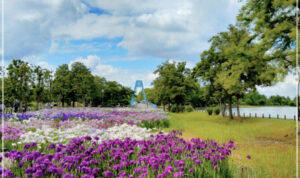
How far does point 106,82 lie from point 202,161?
50.6m

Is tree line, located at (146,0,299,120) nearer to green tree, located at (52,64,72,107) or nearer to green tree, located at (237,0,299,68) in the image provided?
green tree, located at (237,0,299,68)

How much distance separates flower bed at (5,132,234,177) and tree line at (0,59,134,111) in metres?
23.3

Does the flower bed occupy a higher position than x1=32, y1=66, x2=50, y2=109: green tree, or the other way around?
x1=32, y1=66, x2=50, y2=109: green tree

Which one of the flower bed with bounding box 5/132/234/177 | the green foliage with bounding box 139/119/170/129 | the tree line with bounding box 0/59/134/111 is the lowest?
the green foliage with bounding box 139/119/170/129

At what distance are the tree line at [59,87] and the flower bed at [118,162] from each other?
23.3 m

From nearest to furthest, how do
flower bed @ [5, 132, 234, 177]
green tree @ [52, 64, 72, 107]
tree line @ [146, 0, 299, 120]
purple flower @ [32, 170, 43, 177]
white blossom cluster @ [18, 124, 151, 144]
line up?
purple flower @ [32, 170, 43, 177] → flower bed @ [5, 132, 234, 177] → white blossom cluster @ [18, 124, 151, 144] → tree line @ [146, 0, 299, 120] → green tree @ [52, 64, 72, 107]

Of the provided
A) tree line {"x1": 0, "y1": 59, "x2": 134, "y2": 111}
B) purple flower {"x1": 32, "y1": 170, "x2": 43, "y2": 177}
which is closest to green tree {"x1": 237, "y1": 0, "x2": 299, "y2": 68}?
purple flower {"x1": 32, "y1": 170, "x2": 43, "y2": 177}

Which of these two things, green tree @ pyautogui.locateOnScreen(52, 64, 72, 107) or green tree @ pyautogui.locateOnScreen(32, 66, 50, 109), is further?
green tree @ pyautogui.locateOnScreen(52, 64, 72, 107)

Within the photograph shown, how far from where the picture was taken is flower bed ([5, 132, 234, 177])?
134 inches

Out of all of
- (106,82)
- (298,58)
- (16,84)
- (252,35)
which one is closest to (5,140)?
(298,58)

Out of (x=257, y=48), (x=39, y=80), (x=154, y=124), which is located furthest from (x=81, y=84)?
(x=257, y=48)

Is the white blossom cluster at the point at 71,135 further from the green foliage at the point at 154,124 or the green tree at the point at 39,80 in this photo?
the green tree at the point at 39,80

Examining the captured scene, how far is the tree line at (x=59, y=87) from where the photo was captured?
→ 25531 mm

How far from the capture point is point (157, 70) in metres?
46.0
